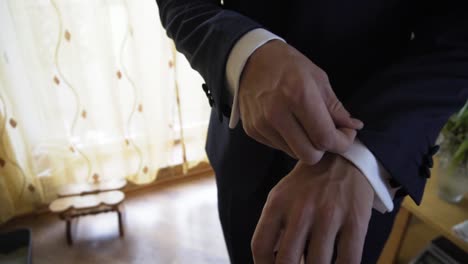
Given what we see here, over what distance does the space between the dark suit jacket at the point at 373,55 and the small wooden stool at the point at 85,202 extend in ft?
3.35

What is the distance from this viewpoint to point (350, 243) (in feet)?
1.06

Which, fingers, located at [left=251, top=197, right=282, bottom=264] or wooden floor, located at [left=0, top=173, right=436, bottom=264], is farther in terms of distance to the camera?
wooden floor, located at [left=0, top=173, right=436, bottom=264]

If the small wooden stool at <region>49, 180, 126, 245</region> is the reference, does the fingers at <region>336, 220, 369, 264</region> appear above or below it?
above

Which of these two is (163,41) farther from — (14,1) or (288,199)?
(288,199)

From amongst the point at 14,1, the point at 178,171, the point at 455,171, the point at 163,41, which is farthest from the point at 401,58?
the point at 178,171

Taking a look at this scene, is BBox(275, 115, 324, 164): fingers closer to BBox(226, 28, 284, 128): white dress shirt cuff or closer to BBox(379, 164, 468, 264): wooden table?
BBox(226, 28, 284, 128): white dress shirt cuff

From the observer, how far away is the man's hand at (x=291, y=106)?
0.32 m

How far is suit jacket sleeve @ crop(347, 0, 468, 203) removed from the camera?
374mm

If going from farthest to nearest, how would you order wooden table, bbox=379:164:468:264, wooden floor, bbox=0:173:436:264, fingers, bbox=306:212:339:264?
wooden floor, bbox=0:173:436:264 < wooden table, bbox=379:164:468:264 < fingers, bbox=306:212:339:264

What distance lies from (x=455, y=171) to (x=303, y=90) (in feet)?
2.65

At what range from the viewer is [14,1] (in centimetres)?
111

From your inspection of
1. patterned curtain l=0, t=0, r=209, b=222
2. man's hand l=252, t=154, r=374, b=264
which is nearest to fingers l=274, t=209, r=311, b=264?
man's hand l=252, t=154, r=374, b=264

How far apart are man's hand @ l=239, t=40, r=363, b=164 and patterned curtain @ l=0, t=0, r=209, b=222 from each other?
106cm

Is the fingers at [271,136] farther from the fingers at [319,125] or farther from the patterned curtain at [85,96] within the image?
A: the patterned curtain at [85,96]
